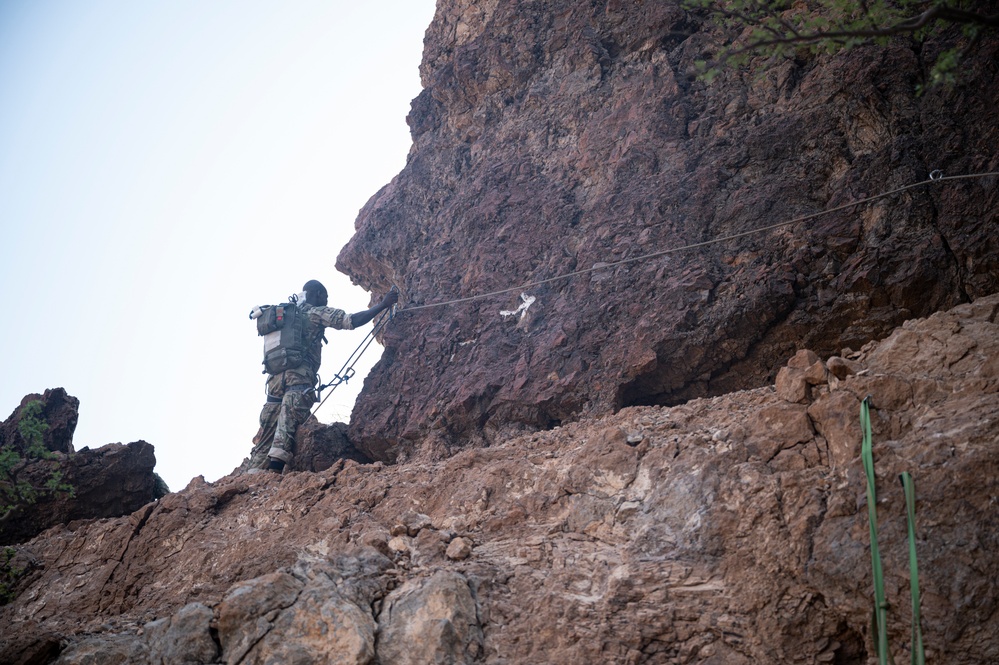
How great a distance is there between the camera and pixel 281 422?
9.91 m

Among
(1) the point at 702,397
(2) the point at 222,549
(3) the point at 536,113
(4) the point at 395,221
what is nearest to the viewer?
(2) the point at 222,549

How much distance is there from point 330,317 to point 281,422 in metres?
1.73

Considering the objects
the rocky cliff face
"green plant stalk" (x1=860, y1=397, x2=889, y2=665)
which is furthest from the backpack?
"green plant stalk" (x1=860, y1=397, x2=889, y2=665)

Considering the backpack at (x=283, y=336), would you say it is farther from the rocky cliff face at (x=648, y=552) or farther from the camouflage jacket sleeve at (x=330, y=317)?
the rocky cliff face at (x=648, y=552)

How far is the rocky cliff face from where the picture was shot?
4379mm

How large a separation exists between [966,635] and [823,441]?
1440 mm

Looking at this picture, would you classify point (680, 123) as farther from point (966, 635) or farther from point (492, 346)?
point (966, 635)

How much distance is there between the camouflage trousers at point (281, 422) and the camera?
9.65 m

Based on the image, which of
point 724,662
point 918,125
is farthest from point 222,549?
point 918,125

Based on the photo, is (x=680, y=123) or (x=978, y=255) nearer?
(x=978, y=255)

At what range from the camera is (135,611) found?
640 centimetres

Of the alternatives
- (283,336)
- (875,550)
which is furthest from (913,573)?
(283,336)

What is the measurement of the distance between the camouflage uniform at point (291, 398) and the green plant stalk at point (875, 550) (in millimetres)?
6941

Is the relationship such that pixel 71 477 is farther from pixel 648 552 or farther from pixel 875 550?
pixel 875 550
